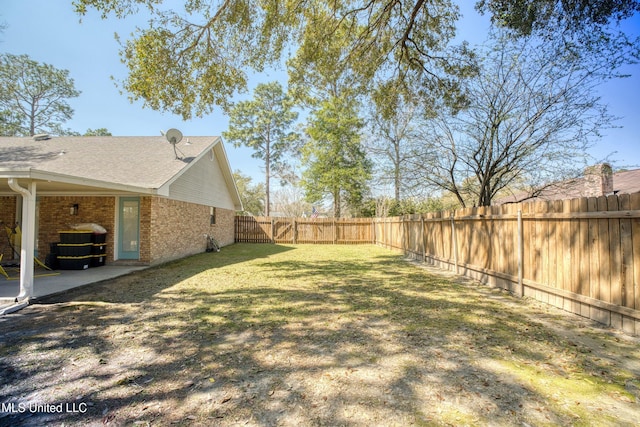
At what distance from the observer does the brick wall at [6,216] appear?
9.53 meters

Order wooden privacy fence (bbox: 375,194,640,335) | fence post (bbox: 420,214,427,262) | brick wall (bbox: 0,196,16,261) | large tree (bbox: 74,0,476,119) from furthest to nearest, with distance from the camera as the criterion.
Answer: fence post (bbox: 420,214,427,262)
brick wall (bbox: 0,196,16,261)
large tree (bbox: 74,0,476,119)
wooden privacy fence (bbox: 375,194,640,335)

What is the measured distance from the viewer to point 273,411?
2215 millimetres

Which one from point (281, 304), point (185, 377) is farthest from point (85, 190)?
point (185, 377)

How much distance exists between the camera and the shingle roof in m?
9.62

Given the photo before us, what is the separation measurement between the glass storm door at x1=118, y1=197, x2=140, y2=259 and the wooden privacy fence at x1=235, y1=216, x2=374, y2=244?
986 cm

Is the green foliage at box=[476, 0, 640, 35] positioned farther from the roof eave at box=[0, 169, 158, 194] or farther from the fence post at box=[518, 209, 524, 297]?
the roof eave at box=[0, 169, 158, 194]

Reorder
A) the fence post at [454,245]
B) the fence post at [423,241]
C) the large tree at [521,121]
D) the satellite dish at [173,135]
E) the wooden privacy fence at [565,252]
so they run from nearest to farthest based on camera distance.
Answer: the wooden privacy fence at [565,252] < the fence post at [454,245] < the large tree at [521,121] < the fence post at [423,241] < the satellite dish at [173,135]

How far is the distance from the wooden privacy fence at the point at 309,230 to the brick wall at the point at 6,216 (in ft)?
34.6

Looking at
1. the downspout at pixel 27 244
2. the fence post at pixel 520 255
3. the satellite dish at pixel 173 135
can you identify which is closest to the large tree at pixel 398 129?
the fence post at pixel 520 255

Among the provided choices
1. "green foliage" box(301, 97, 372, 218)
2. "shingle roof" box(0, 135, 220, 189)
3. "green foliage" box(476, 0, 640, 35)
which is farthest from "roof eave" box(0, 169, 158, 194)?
"green foliage" box(301, 97, 372, 218)

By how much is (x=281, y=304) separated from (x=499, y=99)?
364 inches

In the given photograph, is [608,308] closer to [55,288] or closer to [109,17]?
[55,288]

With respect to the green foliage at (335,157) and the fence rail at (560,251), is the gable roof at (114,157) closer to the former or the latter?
the green foliage at (335,157)

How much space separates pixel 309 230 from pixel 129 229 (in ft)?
36.3
